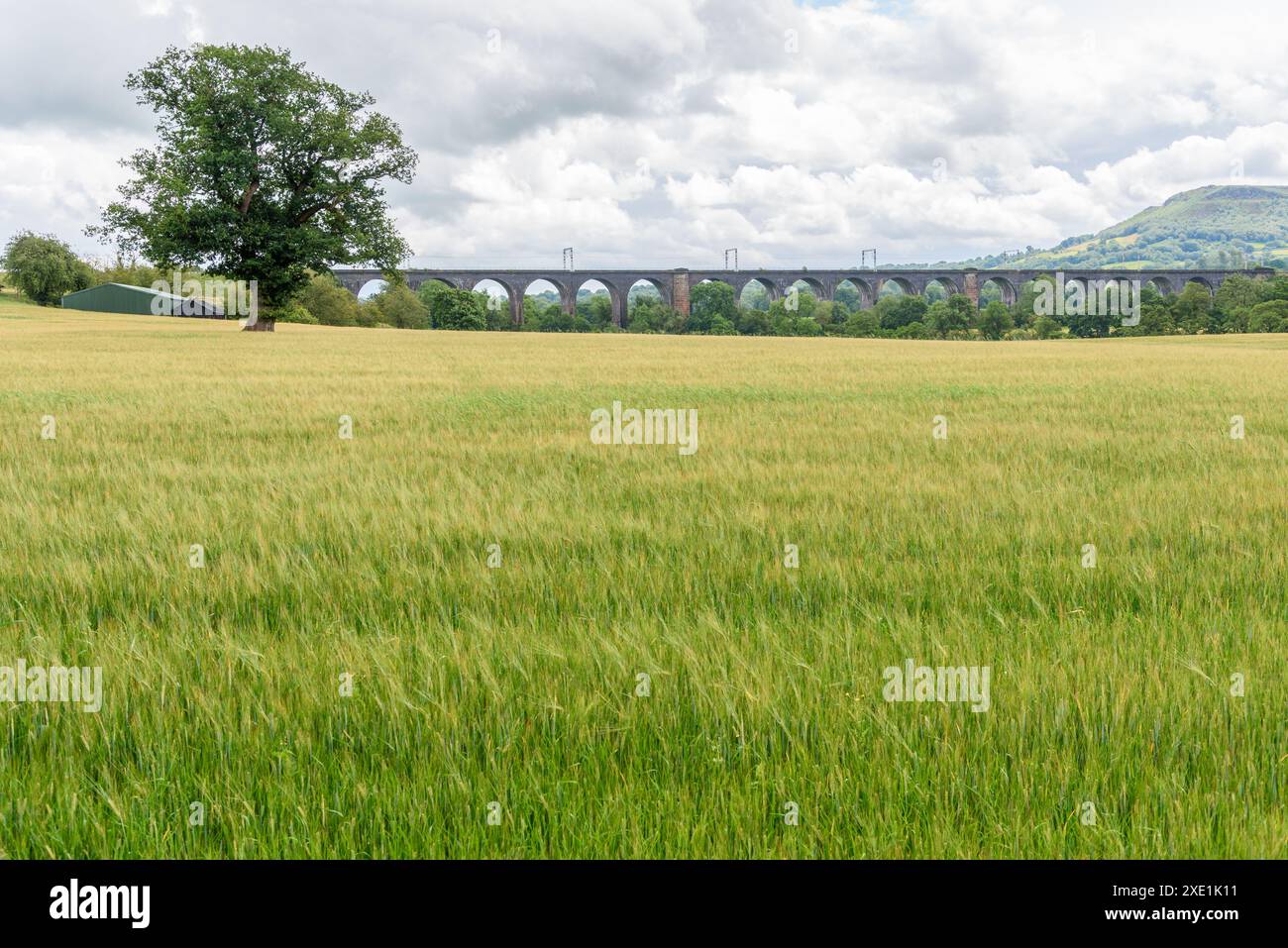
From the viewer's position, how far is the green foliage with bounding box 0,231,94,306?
346ft

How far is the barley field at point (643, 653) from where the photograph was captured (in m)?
2.46

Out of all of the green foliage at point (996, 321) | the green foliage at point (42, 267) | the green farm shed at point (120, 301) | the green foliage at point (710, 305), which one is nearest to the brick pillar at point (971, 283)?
the green foliage at point (996, 321)

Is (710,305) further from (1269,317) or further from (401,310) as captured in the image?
(1269,317)

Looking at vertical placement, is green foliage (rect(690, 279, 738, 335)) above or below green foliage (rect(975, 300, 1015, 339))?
above

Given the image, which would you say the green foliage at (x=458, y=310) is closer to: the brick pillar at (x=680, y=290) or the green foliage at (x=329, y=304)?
the green foliage at (x=329, y=304)

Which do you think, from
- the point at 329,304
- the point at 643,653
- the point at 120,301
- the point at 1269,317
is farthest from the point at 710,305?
the point at 643,653

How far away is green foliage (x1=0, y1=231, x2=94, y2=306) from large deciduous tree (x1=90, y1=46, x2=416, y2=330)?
265 ft

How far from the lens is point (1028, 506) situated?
6.68 m

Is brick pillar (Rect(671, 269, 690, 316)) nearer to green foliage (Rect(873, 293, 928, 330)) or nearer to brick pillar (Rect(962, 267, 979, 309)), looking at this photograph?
green foliage (Rect(873, 293, 928, 330))

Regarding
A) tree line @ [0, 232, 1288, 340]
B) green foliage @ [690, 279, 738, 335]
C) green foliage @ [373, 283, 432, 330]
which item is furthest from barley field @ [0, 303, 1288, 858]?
green foliage @ [690, 279, 738, 335]

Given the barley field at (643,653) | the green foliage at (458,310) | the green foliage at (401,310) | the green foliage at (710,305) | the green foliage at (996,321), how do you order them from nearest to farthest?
the barley field at (643,653)
the green foliage at (996,321)
the green foliage at (458,310)
the green foliage at (401,310)
the green foliage at (710,305)

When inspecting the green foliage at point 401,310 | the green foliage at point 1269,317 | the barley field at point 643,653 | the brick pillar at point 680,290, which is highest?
the brick pillar at point 680,290
